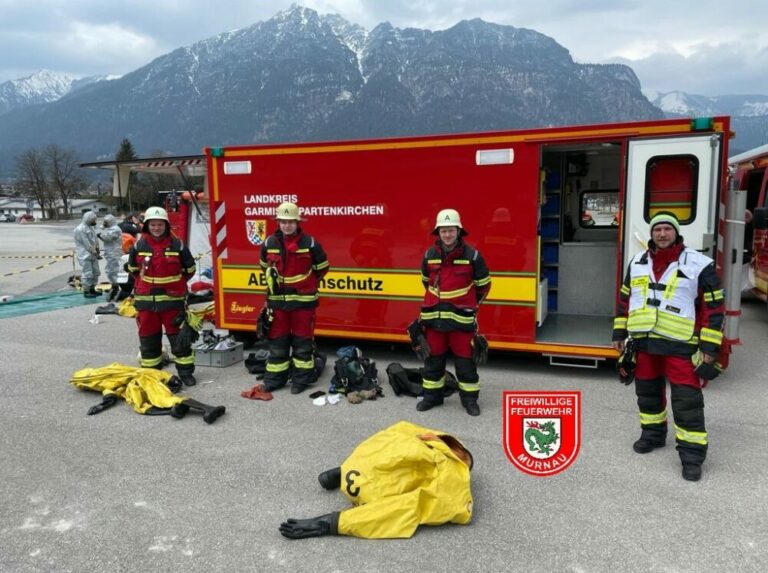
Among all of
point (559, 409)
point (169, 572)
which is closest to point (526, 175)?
point (559, 409)

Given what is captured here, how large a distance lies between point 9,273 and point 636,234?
16.1m

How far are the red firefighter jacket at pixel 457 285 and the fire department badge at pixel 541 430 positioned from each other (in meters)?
2.29

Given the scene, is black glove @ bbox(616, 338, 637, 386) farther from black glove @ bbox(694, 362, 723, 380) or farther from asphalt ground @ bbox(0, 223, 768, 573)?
asphalt ground @ bbox(0, 223, 768, 573)

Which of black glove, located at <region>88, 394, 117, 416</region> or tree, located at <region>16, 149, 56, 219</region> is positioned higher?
tree, located at <region>16, 149, 56, 219</region>

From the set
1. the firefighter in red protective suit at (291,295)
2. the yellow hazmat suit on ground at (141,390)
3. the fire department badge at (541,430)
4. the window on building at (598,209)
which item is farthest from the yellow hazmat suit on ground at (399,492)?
the window on building at (598,209)

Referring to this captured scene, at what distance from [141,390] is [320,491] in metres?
2.55

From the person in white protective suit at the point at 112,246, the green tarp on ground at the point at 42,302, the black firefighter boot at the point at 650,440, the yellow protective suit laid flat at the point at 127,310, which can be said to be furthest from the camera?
the person in white protective suit at the point at 112,246

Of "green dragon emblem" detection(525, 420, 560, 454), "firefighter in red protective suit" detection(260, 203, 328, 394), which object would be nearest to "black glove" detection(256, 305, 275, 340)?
"firefighter in red protective suit" detection(260, 203, 328, 394)

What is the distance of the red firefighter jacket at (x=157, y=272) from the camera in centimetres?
613

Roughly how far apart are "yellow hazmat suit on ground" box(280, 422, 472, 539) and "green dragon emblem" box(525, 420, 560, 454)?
648 millimetres

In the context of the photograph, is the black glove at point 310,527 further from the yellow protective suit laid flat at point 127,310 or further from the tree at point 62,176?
the tree at point 62,176

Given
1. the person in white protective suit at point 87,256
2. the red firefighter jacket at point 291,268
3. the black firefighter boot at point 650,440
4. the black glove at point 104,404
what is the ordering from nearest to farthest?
the black firefighter boot at point 650,440 < the black glove at point 104,404 < the red firefighter jacket at point 291,268 < the person in white protective suit at point 87,256

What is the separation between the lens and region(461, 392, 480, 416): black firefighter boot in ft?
17.1

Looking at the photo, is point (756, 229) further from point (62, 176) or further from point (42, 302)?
point (62, 176)
